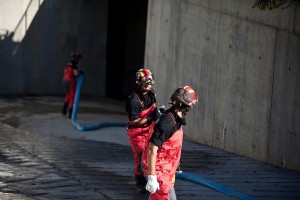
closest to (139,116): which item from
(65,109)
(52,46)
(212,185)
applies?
(212,185)

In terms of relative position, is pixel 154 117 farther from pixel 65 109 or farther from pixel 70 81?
pixel 65 109

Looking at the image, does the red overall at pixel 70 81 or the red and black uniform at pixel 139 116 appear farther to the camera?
the red overall at pixel 70 81

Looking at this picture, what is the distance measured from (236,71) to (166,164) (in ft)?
19.2

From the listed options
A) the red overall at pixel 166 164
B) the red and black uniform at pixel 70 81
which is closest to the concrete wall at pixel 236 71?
the red and black uniform at pixel 70 81

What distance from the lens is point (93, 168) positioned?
1192cm

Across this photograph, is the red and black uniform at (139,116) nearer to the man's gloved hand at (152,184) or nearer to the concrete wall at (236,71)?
the man's gloved hand at (152,184)

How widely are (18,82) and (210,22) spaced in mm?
9717

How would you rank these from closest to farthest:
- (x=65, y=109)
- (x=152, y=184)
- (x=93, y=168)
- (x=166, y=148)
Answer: (x=152, y=184) → (x=166, y=148) → (x=93, y=168) → (x=65, y=109)

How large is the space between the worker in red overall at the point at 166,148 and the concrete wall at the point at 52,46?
14621 millimetres

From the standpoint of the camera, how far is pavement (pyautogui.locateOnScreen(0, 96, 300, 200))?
10281 millimetres

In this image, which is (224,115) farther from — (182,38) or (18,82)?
(18,82)

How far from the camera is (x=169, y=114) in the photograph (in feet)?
25.5

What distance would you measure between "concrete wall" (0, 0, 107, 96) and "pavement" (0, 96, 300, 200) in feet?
15.7

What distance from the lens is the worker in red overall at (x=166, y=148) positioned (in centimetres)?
751
